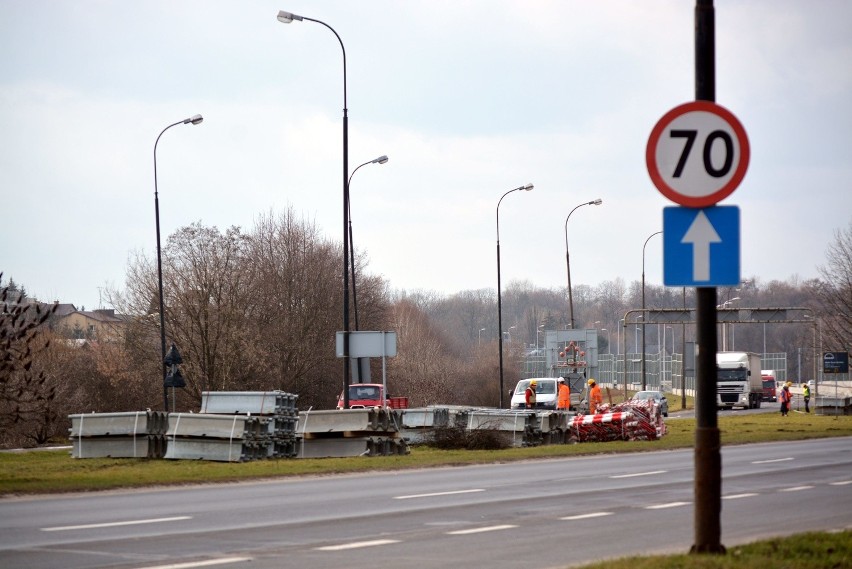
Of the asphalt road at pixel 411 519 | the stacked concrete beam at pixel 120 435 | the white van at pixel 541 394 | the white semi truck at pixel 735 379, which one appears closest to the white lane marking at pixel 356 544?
the asphalt road at pixel 411 519

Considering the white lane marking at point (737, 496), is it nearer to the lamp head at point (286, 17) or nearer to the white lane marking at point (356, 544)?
the white lane marking at point (356, 544)

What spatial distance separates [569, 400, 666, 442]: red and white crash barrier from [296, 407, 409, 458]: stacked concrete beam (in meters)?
10.3

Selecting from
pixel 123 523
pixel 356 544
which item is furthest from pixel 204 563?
pixel 123 523

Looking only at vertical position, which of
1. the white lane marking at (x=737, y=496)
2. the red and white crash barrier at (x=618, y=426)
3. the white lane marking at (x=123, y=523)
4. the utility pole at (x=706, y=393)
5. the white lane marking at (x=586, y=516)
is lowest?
the red and white crash barrier at (x=618, y=426)

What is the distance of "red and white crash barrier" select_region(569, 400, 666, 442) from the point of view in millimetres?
38469

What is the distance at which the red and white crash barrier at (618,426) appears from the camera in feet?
126

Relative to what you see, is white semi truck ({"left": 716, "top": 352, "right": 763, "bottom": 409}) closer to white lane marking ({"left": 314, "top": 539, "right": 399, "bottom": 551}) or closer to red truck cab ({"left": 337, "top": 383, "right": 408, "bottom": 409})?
red truck cab ({"left": 337, "top": 383, "right": 408, "bottom": 409})

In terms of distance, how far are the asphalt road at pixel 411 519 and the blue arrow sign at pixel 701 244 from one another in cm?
316

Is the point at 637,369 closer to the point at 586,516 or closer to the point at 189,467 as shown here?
the point at 189,467

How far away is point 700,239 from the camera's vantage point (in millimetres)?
9000

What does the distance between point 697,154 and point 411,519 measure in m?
7.26

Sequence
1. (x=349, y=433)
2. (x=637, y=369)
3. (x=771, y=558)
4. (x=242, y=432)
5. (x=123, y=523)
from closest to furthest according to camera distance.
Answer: (x=771, y=558) < (x=123, y=523) < (x=242, y=432) < (x=349, y=433) < (x=637, y=369)

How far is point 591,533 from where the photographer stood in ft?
43.7

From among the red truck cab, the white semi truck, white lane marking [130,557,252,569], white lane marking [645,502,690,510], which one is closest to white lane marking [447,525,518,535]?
white lane marking [130,557,252,569]
